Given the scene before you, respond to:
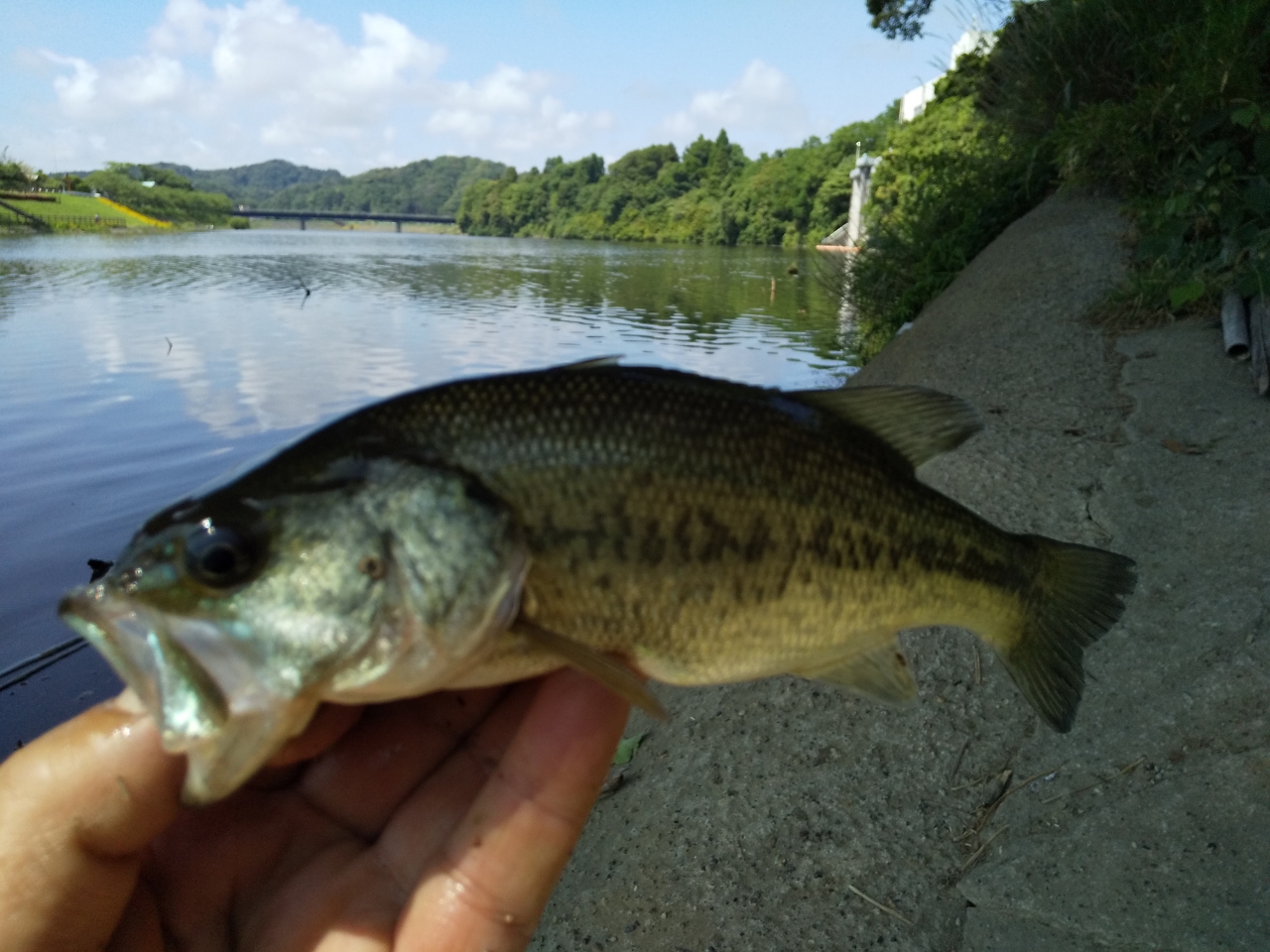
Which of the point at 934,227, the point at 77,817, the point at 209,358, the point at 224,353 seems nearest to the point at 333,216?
the point at 224,353

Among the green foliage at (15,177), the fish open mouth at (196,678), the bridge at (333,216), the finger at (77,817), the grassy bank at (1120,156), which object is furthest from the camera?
the bridge at (333,216)

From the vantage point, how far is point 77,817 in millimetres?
1909

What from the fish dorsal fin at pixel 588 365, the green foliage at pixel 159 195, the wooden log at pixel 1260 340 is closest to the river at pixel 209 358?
the fish dorsal fin at pixel 588 365

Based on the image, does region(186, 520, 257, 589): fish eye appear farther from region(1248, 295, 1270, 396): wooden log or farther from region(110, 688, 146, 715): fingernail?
region(1248, 295, 1270, 396): wooden log

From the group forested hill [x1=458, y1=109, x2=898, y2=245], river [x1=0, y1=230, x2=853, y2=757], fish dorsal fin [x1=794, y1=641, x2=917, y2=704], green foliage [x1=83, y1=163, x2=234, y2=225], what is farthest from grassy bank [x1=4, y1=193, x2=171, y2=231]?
fish dorsal fin [x1=794, y1=641, x2=917, y2=704]

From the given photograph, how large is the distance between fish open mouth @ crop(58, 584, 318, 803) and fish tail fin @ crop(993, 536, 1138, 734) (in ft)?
7.44

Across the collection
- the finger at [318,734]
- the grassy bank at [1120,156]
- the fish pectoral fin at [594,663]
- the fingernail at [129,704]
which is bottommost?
the finger at [318,734]

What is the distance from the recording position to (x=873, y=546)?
2330 mm

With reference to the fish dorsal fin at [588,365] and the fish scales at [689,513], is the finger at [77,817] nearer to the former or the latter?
the fish scales at [689,513]

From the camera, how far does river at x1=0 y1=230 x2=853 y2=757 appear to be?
8742 millimetres

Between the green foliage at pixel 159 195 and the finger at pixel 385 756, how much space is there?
132 meters

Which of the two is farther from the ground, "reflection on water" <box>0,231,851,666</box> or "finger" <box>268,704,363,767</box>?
"finger" <box>268,704,363,767</box>

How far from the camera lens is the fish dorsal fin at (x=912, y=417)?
2.50 m

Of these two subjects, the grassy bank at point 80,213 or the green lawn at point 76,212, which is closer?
the green lawn at point 76,212
